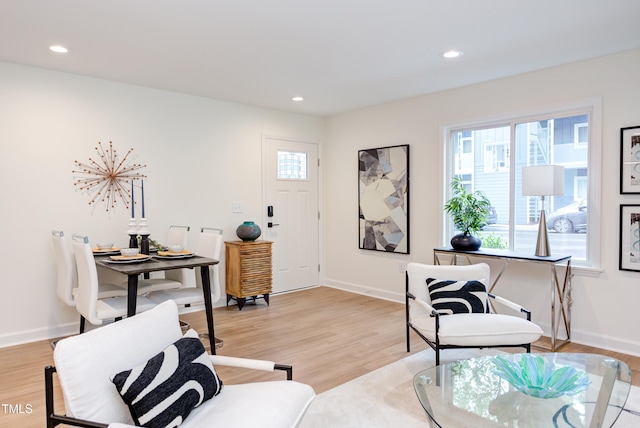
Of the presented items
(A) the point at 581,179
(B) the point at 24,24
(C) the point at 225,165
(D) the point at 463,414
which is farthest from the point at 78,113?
(A) the point at 581,179

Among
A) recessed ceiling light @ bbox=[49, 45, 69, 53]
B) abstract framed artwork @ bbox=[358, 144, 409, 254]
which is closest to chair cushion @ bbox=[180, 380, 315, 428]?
recessed ceiling light @ bbox=[49, 45, 69, 53]

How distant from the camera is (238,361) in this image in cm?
206

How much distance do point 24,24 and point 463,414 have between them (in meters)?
3.54

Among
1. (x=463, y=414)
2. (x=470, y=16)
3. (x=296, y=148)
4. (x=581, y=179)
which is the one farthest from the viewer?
(x=296, y=148)

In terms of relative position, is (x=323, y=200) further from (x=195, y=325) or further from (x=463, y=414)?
(x=463, y=414)

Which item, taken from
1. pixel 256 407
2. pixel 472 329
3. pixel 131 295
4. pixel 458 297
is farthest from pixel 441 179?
pixel 256 407

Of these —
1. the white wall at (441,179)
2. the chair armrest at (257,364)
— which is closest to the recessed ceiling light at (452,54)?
the white wall at (441,179)

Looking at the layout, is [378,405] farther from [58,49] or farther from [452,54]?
[58,49]

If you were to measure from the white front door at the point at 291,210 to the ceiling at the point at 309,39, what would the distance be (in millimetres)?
1373

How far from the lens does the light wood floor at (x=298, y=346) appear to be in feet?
9.69

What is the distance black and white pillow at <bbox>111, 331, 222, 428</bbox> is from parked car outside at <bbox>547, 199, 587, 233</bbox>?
3.42 metres

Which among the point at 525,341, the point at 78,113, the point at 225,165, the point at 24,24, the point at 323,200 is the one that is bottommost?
the point at 525,341

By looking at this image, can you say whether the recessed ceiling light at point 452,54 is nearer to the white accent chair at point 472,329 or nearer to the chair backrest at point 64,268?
the white accent chair at point 472,329

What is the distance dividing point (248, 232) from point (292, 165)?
4.27ft
